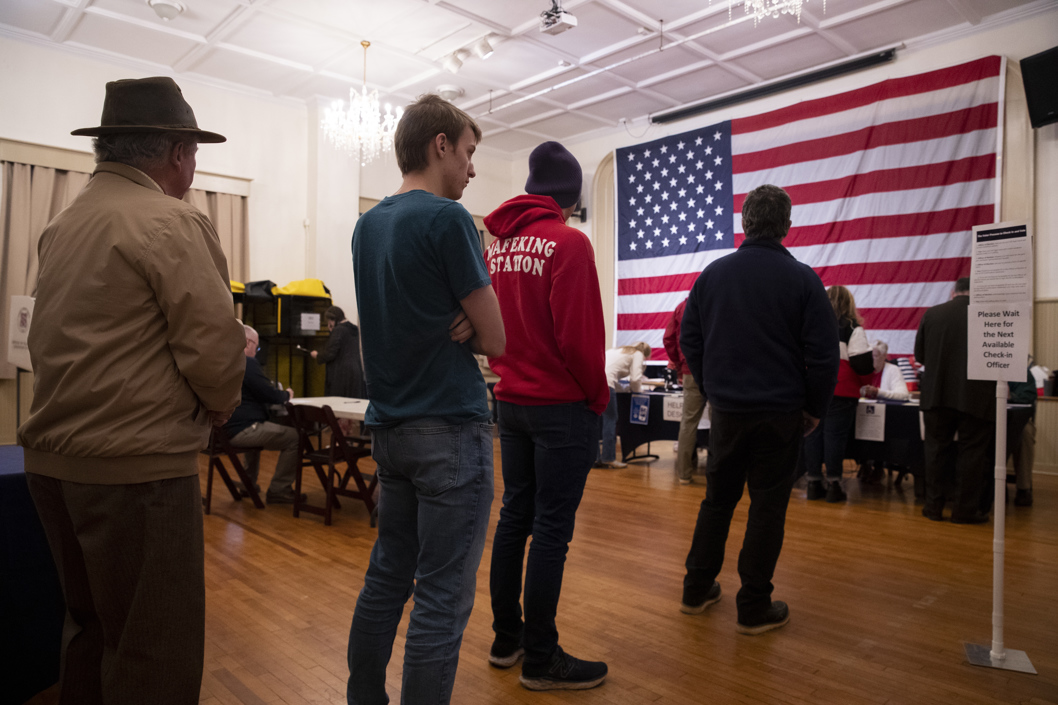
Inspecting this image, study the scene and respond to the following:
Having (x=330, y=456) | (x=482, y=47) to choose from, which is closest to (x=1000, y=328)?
(x=330, y=456)

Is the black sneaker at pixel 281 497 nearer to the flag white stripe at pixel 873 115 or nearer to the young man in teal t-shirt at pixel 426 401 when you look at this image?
the young man in teal t-shirt at pixel 426 401

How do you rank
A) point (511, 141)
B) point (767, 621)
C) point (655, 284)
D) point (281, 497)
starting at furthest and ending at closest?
1. point (511, 141)
2. point (655, 284)
3. point (281, 497)
4. point (767, 621)

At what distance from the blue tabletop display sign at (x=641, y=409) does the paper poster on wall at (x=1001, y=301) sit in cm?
381

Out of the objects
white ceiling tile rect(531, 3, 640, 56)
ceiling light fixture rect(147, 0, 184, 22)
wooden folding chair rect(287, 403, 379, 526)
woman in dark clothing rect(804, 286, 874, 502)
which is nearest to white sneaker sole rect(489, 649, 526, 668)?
wooden folding chair rect(287, 403, 379, 526)

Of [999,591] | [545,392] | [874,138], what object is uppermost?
[874,138]

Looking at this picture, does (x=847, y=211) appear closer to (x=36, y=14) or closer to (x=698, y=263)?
(x=698, y=263)

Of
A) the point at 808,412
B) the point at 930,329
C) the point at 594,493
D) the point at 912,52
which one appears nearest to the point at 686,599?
the point at 808,412

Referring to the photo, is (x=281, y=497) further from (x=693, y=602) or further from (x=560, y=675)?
(x=560, y=675)

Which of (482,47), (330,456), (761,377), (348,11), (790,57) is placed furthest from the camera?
(790,57)

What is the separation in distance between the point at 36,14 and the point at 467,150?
692cm

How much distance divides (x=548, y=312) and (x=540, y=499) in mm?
580

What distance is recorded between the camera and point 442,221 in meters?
1.46

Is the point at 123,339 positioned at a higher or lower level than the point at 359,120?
lower

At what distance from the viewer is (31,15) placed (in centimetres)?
630
